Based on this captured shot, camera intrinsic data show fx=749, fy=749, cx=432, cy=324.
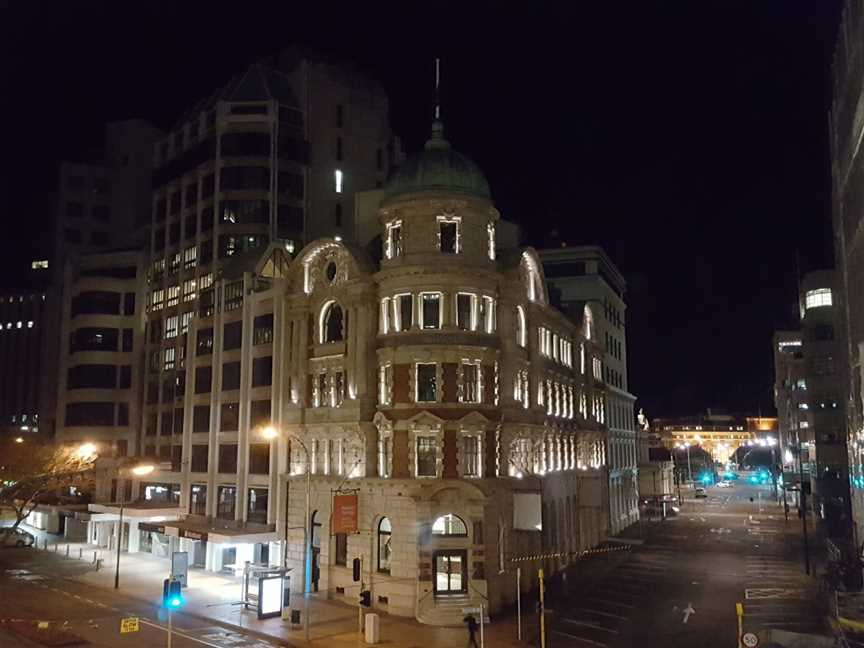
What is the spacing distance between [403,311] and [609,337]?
4690cm

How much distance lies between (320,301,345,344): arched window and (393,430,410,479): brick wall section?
908cm

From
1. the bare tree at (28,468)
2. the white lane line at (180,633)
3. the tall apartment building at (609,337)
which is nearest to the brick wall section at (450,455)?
the white lane line at (180,633)

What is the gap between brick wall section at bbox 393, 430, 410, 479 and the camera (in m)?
45.1

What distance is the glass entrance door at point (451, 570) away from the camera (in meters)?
43.8

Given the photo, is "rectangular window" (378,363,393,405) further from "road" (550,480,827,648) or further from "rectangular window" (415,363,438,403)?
"road" (550,480,827,648)

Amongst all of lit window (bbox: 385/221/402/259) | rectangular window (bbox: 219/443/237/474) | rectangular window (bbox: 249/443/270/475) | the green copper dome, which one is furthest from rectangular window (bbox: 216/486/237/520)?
the green copper dome

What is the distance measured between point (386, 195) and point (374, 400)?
13376mm

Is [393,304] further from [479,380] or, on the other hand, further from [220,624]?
[220,624]

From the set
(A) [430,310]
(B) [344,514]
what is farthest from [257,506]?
(A) [430,310]

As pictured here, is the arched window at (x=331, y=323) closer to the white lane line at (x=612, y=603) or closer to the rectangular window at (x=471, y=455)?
the rectangular window at (x=471, y=455)

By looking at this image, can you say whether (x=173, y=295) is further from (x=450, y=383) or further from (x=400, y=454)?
(x=450, y=383)

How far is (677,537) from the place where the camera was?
258 feet

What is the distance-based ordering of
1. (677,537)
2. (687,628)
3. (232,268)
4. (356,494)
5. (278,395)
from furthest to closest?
(677,537), (232,268), (278,395), (356,494), (687,628)

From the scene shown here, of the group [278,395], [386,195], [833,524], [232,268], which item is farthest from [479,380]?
[833,524]
